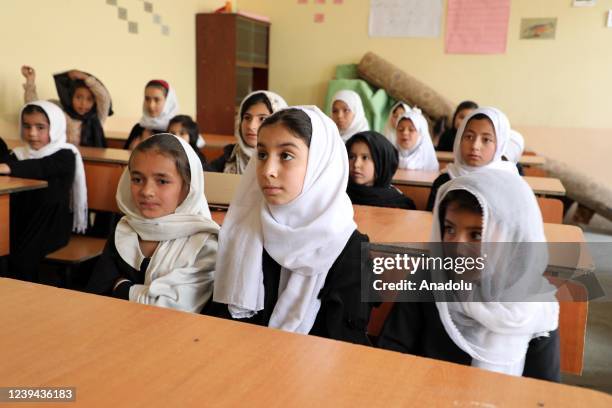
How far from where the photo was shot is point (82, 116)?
4.10 m

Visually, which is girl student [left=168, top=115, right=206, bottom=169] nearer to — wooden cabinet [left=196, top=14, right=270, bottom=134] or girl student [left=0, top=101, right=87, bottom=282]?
girl student [left=0, top=101, right=87, bottom=282]

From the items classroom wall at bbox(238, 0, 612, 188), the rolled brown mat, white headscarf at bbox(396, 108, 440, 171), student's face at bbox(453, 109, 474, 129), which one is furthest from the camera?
the rolled brown mat

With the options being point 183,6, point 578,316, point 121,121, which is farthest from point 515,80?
point 578,316

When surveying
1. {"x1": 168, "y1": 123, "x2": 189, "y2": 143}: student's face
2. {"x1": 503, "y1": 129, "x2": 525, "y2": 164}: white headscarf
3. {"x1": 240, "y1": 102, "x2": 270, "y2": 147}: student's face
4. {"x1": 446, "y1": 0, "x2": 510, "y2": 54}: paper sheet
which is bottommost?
{"x1": 503, "y1": 129, "x2": 525, "y2": 164}: white headscarf

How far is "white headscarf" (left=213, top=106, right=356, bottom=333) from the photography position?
4.35 ft

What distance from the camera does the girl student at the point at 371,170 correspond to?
260 cm

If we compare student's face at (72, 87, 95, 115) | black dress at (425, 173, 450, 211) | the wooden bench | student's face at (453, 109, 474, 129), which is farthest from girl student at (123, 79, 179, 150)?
student's face at (453, 109, 474, 129)

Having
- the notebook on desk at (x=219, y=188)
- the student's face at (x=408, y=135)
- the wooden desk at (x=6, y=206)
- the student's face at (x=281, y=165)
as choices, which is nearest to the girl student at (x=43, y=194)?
the wooden desk at (x=6, y=206)

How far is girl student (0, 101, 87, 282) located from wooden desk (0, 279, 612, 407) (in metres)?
1.91

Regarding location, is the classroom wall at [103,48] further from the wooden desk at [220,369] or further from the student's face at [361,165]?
the wooden desk at [220,369]

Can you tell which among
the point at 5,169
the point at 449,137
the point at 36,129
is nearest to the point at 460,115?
the point at 449,137

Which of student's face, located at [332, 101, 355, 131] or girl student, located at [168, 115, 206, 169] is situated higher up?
student's face, located at [332, 101, 355, 131]

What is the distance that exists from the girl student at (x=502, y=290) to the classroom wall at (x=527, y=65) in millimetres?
5072

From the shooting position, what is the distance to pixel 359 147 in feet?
8.63
